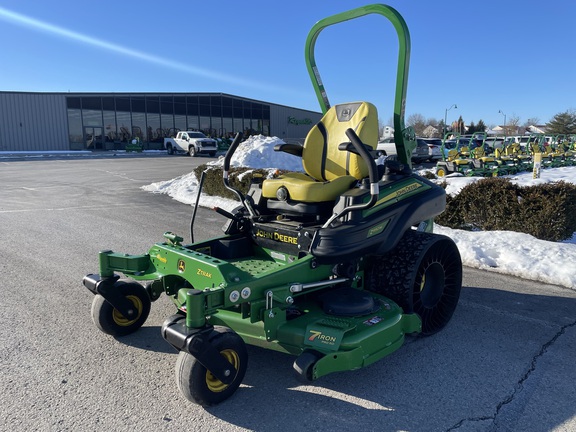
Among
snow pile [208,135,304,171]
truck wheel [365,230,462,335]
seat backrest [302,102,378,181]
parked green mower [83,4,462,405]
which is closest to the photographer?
parked green mower [83,4,462,405]

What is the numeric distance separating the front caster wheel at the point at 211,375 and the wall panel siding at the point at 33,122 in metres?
39.6

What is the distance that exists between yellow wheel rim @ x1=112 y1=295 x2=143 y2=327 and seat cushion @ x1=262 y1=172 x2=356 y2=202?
56.9 inches

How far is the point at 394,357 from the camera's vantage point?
3439mm

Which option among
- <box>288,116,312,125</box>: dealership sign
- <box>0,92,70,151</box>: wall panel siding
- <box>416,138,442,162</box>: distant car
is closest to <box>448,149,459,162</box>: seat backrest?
<box>416,138,442,162</box>: distant car

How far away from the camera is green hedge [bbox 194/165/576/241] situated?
6461 mm

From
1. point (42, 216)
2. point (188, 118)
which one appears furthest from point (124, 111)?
point (42, 216)

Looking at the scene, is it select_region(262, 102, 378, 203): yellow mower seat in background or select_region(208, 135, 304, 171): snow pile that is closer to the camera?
select_region(262, 102, 378, 203): yellow mower seat in background

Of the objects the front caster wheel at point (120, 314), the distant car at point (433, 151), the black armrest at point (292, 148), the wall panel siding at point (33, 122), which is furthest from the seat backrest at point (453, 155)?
the wall panel siding at point (33, 122)

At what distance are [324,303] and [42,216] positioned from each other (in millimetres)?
7939

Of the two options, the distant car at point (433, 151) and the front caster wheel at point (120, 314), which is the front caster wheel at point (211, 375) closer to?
the front caster wheel at point (120, 314)

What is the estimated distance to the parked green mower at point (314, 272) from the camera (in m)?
2.81

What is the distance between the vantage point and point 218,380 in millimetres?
2812

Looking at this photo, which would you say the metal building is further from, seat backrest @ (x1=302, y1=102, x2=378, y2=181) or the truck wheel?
the truck wheel

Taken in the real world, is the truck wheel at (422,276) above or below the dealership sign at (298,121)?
below
